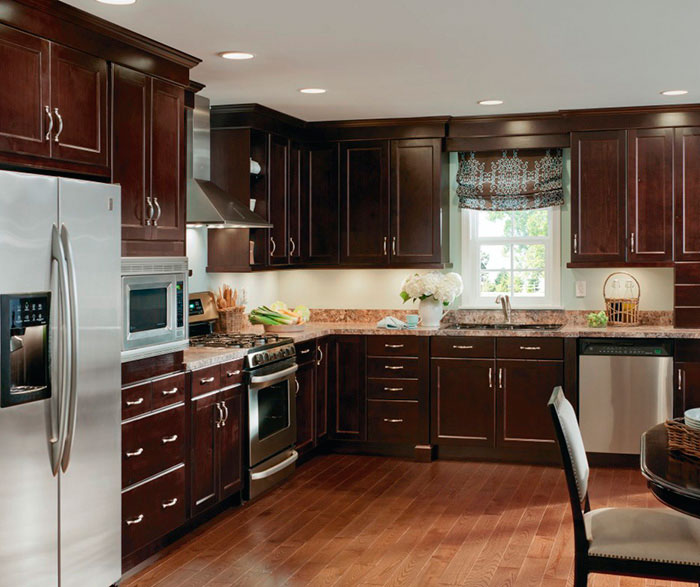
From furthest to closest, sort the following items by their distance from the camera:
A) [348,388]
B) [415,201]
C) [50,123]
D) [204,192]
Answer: [415,201] → [348,388] → [204,192] → [50,123]

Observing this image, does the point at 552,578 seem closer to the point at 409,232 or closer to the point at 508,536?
the point at 508,536

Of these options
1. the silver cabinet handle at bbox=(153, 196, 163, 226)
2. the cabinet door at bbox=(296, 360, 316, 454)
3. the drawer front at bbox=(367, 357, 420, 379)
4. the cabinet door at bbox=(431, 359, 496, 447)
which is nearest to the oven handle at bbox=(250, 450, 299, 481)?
the cabinet door at bbox=(296, 360, 316, 454)

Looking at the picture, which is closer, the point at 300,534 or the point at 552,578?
the point at 552,578

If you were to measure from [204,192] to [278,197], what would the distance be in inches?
43.9

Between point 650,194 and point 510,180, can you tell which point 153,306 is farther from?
point 650,194

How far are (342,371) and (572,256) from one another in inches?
73.1

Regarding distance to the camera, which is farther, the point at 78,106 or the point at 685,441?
the point at 78,106

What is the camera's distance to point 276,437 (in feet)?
17.6

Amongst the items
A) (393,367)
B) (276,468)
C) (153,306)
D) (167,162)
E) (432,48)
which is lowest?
(276,468)

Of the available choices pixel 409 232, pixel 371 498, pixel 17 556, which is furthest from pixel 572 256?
pixel 17 556

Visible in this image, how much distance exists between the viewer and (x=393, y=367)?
20.5 feet

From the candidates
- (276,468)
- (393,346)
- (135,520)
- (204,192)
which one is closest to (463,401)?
(393,346)

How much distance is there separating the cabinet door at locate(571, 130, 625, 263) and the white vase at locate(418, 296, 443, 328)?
3.52ft

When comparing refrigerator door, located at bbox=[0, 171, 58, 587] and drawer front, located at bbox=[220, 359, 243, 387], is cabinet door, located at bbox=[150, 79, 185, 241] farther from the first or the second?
refrigerator door, located at bbox=[0, 171, 58, 587]
